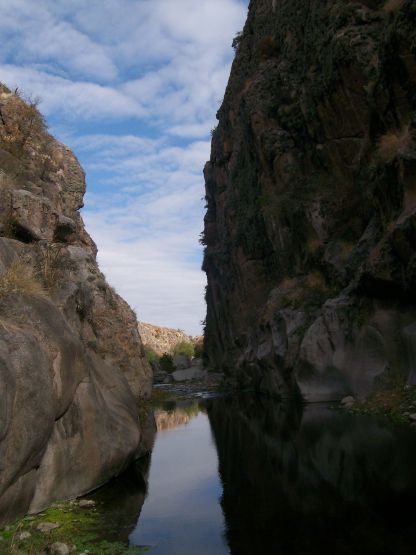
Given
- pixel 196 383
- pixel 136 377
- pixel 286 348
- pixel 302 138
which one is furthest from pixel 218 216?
pixel 136 377

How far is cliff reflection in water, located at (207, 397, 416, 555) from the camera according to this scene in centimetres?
861

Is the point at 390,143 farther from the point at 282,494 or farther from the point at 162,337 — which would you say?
the point at 162,337

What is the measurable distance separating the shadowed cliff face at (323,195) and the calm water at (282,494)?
7.96 m

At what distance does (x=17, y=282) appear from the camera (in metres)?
11.8

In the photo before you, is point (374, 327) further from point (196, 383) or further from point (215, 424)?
point (196, 383)

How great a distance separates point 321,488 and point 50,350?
21.8ft

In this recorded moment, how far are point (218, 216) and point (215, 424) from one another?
1828 inches

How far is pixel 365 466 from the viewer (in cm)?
1330

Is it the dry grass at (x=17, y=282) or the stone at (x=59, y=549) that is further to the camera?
the dry grass at (x=17, y=282)

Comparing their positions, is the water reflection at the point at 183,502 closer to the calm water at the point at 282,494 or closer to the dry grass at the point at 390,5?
the calm water at the point at 282,494

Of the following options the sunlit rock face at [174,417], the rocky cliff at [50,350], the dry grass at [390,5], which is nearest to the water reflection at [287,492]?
the rocky cliff at [50,350]

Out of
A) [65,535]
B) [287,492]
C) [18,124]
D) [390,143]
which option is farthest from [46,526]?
[390,143]

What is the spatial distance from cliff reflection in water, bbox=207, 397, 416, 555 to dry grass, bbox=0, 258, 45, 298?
6252mm

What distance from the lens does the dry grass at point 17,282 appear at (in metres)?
11.2
